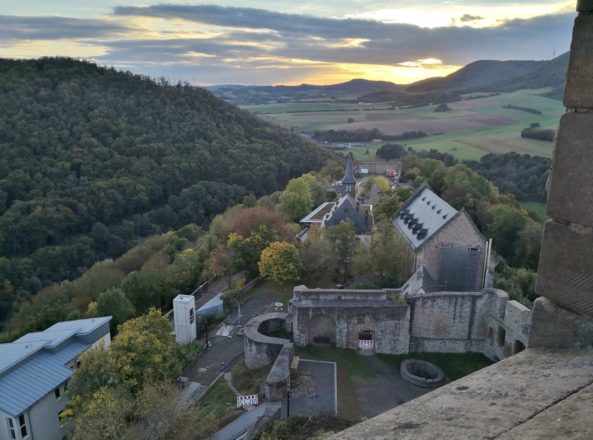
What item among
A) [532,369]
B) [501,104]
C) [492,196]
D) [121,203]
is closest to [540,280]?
[532,369]

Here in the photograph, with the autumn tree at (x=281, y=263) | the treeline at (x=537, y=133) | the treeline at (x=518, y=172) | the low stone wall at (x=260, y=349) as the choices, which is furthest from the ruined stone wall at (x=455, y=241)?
the treeline at (x=537, y=133)

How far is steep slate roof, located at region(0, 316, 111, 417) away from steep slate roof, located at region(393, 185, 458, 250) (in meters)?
20.5

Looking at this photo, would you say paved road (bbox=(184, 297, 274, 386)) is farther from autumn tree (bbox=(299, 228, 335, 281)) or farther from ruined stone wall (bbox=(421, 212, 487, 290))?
ruined stone wall (bbox=(421, 212, 487, 290))

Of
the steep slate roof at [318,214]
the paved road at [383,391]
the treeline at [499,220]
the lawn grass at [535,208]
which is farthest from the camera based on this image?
the lawn grass at [535,208]

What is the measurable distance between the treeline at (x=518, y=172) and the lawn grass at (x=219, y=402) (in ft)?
163

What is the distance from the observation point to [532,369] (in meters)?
3.70

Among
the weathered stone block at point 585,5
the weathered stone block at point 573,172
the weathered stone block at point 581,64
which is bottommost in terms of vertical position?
the weathered stone block at point 573,172

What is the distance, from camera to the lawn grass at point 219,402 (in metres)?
19.8

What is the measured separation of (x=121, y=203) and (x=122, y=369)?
156ft

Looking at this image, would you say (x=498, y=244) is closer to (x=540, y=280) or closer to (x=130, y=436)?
(x=130, y=436)

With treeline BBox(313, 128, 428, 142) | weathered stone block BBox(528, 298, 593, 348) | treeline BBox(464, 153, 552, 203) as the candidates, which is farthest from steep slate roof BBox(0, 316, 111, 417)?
treeline BBox(313, 128, 428, 142)

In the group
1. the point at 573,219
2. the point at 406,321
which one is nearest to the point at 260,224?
the point at 406,321

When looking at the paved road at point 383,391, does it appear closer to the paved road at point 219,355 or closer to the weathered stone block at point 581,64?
the paved road at point 219,355

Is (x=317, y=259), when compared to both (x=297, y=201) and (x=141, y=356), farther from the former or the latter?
(x=297, y=201)
